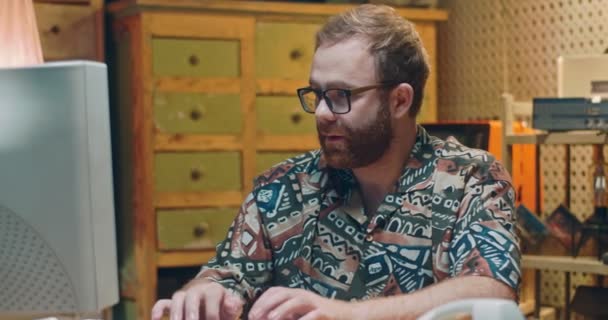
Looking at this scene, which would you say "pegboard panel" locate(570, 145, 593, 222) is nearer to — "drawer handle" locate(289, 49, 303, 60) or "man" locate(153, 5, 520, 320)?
"drawer handle" locate(289, 49, 303, 60)

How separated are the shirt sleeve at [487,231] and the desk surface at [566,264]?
1350 millimetres

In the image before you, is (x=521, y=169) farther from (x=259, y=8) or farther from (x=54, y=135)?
(x=54, y=135)

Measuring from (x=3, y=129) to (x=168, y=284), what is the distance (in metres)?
2.37

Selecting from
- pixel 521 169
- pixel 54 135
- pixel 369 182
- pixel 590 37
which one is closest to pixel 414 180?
pixel 369 182

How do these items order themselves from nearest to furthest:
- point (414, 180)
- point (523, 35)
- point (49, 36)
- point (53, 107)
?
point (53, 107)
point (414, 180)
point (49, 36)
point (523, 35)

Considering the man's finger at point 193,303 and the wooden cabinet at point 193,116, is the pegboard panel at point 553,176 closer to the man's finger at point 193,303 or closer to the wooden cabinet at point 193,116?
the wooden cabinet at point 193,116

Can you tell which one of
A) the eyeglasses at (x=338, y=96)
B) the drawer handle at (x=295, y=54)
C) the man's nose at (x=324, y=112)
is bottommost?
the man's nose at (x=324, y=112)

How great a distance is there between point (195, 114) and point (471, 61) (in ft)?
4.21

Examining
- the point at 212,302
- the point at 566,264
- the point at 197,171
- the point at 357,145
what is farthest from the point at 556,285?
the point at 212,302

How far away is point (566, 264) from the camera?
3006 millimetres

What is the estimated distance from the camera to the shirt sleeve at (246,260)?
1729mm

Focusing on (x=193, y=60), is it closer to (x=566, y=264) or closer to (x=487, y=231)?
(x=566, y=264)

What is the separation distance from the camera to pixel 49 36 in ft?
10.9

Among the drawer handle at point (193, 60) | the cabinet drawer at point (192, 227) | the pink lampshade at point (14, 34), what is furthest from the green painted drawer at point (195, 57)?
the pink lampshade at point (14, 34)
